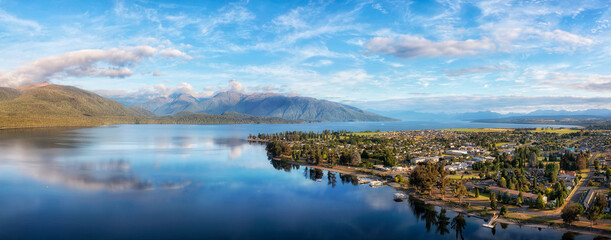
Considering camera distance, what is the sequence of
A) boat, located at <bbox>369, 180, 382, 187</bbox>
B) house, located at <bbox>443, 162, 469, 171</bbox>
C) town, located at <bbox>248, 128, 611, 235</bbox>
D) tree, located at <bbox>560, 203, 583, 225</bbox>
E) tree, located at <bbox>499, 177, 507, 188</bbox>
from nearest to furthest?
1. tree, located at <bbox>560, 203, 583, 225</bbox>
2. town, located at <bbox>248, 128, 611, 235</bbox>
3. tree, located at <bbox>499, 177, 507, 188</bbox>
4. boat, located at <bbox>369, 180, 382, 187</bbox>
5. house, located at <bbox>443, 162, 469, 171</bbox>

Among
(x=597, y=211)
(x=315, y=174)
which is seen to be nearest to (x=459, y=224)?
(x=597, y=211)

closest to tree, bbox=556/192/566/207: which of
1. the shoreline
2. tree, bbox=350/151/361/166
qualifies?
the shoreline

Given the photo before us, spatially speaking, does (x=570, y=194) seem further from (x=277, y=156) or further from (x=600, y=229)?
(x=277, y=156)

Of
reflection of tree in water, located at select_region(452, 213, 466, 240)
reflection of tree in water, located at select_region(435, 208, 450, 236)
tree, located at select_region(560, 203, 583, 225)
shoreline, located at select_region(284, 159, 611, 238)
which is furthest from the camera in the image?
reflection of tree in water, located at select_region(435, 208, 450, 236)

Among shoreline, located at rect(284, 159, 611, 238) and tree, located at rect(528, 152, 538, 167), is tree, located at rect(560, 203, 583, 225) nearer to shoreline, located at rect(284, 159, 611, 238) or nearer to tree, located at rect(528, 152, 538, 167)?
shoreline, located at rect(284, 159, 611, 238)

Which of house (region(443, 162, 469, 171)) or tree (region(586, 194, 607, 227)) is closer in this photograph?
tree (region(586, 194, 607, 227))

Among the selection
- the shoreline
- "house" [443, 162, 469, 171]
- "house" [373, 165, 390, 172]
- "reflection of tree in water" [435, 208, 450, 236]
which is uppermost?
"house" [443, 162, 469, 171]
